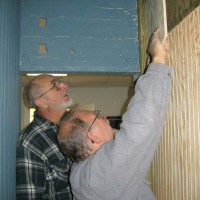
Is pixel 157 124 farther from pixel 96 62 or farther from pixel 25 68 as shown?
pixel 25 68

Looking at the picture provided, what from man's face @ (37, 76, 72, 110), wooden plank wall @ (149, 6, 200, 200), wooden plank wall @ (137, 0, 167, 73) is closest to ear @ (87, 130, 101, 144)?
wooden plank wall @ (149, 6, 200, 200)

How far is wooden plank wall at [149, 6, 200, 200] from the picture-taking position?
0.89 meters

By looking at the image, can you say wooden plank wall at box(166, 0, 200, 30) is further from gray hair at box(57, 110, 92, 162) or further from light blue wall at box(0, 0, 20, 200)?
light blue wall at box(0, 0, 20, 200)

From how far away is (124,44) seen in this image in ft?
5.36

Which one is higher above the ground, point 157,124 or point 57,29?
point 57,29

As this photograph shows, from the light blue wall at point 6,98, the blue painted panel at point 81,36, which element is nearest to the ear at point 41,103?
the blue painted panel at point 81,36

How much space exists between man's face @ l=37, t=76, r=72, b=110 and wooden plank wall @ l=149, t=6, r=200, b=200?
803 mm

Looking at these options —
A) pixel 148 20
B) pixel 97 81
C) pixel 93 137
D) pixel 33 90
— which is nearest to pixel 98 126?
pixel 93 137

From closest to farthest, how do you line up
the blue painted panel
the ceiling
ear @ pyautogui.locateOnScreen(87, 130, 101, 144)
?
1. ear @ pyautogui.locateOnScreen(87, 130, 101, 144)
2. the blue painted panel
3. the ceiling

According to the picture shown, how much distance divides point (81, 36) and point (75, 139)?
81 centimetres

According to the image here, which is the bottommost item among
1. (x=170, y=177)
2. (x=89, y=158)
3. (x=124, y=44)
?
(x=170, y=177)

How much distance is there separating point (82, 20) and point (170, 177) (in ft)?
3.57

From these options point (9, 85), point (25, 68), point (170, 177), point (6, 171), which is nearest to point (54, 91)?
point (25, 68)

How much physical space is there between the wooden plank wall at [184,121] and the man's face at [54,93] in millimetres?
803
